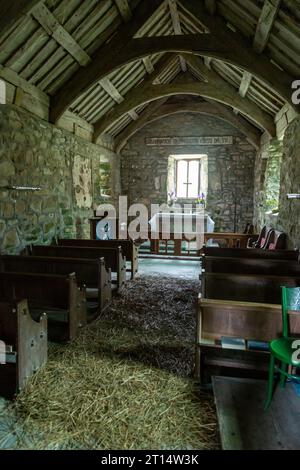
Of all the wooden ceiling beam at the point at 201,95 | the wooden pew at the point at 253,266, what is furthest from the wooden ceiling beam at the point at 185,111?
the wooden pew at the point at 253,266

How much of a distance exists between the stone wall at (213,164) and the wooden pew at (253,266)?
552 cm

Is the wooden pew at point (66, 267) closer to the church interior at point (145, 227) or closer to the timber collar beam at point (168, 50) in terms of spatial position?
the church interior at point (145, 227)

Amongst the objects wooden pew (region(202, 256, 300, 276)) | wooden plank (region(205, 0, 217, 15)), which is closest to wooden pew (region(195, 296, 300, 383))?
wooden pew (region(202, 256, 300, 276))

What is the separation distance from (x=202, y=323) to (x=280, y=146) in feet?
17.3

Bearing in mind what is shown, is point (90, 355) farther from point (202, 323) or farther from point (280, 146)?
point (280, 146)

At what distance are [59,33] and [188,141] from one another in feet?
17.6

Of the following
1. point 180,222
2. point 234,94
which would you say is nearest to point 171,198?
point 180,222

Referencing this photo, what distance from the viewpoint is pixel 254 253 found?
4.30 meters

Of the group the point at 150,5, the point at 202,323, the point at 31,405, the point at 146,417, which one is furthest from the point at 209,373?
the point at 150,5

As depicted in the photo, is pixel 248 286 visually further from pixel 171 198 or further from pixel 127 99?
pixel 171 198

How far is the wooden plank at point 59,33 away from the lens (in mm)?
3750

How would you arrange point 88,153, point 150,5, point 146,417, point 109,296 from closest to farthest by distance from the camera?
point 146,417
point 109,296
point 150,5
point 88,153

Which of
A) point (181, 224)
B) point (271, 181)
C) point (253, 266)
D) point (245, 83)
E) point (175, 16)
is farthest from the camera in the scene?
point (181, 224)

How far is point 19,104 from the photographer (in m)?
4.40
